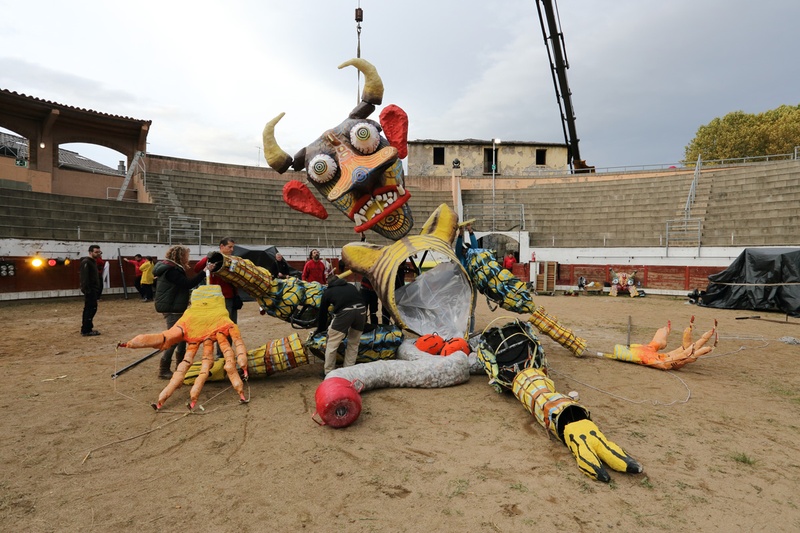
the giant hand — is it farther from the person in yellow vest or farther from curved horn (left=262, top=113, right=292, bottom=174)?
the person in yellow vest

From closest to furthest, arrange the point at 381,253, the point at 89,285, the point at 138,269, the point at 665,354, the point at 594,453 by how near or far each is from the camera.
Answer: the point at 594,453 < the point at 381,253 < the point at 665,354 < the point at 89,285 < the point at 138,269

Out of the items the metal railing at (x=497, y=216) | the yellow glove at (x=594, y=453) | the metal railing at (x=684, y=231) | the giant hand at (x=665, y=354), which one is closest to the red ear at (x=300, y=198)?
the yellow glove at (x=594, y=453)

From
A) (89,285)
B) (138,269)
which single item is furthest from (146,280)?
(89,285)

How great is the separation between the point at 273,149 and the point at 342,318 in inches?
104

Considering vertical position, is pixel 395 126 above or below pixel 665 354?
above

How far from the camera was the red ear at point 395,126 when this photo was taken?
5652 mm

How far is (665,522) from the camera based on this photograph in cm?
232

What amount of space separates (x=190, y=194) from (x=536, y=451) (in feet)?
57.5

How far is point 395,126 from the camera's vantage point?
18.7ft

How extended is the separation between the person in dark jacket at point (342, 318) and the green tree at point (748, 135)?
33771 millimetres

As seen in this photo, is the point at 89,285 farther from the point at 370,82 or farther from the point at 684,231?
the point at 684,231

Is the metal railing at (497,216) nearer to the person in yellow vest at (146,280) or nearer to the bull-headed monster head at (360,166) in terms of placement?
the person in yellow vest at (146,280)

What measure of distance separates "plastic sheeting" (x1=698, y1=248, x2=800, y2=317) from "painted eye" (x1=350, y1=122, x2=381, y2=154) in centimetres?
1023

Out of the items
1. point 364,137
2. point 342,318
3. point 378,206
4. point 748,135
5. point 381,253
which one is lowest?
point 342,318
